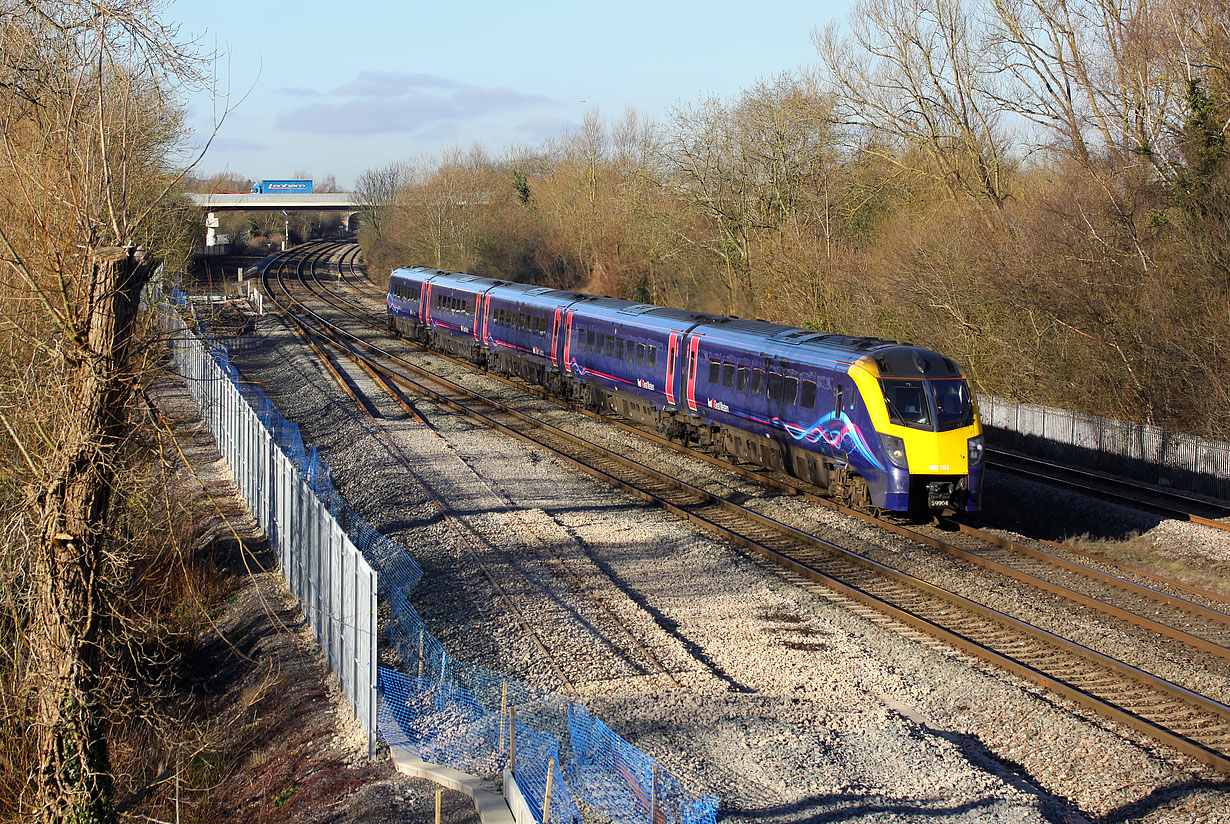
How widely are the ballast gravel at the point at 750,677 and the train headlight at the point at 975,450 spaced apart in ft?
6.18

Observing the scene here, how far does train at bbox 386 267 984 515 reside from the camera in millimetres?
14906

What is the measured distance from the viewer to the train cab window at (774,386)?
1739cm

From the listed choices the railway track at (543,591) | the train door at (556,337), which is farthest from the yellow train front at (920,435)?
the train door at (556,337)

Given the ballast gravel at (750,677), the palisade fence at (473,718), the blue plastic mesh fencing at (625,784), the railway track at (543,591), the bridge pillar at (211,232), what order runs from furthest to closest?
the bridge pillar at (211,232)
the railway track at (543,591)
the ballast gravel at (750,677)
the palisade fence at (473,718)
the blue plastic mesh fencing at (625,784)

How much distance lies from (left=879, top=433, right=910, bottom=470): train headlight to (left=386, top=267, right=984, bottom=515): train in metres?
0.02

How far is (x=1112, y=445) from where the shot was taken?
A: 825 inches

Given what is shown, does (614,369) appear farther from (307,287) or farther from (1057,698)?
(307,287)

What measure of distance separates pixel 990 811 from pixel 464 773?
3797 millimetres

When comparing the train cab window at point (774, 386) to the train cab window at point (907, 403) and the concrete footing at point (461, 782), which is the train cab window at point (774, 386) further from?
the concrete footing at point (461, 782)

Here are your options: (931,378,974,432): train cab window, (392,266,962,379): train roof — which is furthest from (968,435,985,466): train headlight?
(392,266,962,379): train roof

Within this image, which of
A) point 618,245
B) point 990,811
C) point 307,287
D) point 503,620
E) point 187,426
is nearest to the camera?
point 990,811

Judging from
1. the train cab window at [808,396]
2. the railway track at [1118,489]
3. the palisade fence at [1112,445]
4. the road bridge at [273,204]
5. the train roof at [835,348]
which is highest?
the road bridge at [273,204]

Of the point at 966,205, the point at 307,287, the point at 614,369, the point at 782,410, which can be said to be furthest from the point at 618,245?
the point at 782,410

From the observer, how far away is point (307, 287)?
2419 inches
